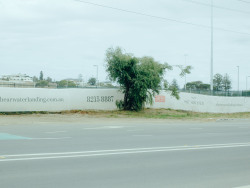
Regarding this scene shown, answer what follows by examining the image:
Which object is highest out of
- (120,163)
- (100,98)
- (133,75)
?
(133,75)

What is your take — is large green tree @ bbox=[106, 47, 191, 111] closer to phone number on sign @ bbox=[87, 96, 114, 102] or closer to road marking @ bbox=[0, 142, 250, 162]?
phone number on sign @ bbox=[87, 96, 114, 102]

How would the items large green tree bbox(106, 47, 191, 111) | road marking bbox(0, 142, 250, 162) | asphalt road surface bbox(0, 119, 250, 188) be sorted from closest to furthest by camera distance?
asphalt road surface bbox(0, 119, 250, 188) < road marking bbox(0, 142, 250, 162) < large green tree bbox(106, 47, 191, 111)

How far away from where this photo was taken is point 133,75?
30.2 meters

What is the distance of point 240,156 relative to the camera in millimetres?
10938

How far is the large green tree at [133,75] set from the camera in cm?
2977

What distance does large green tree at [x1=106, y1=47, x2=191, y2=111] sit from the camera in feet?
97.7

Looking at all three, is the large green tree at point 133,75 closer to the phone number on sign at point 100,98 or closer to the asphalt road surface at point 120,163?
the phone number on sign at point 100,98

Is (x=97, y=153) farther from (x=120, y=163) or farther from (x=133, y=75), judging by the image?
(x=133, y=75)

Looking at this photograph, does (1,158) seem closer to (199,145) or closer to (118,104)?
(199,145)

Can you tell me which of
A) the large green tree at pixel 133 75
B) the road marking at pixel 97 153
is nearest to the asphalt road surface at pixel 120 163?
the road marking at pixel 97 153

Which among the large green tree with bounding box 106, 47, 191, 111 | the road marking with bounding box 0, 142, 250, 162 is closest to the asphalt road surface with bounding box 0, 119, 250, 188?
the road marking with bounding box 0, 142, 250, 162

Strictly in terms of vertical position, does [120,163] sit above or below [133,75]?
below

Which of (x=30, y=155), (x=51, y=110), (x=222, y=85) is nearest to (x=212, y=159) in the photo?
(x=30, y=155)

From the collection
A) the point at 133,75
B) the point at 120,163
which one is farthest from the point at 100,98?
the point at 120,163
